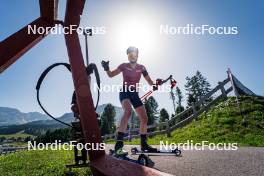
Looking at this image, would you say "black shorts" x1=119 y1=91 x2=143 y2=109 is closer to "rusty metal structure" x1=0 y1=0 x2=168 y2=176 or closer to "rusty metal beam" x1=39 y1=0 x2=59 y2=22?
"rusty metal structure" x1=0 y1=0 x2=168 y2=176

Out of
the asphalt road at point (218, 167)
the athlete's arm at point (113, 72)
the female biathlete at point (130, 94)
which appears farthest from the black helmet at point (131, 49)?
the asphalt road at point (218, 167)

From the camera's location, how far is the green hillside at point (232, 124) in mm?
12039

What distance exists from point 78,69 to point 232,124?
12306 mm

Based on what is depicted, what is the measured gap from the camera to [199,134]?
1414 centimetres

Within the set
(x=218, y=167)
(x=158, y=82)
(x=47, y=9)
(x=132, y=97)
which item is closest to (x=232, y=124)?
(x=158, y=82)

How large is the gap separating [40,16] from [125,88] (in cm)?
278

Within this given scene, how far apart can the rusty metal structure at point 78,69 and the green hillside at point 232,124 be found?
829 centimetres

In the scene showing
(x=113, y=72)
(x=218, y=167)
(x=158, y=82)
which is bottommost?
(x=218, y=167)

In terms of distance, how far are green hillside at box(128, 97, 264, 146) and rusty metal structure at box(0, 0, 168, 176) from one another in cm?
829

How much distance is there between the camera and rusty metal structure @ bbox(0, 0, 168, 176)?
177 centimetres

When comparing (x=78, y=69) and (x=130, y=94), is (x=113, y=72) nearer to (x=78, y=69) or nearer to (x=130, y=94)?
(x=130, y=94)

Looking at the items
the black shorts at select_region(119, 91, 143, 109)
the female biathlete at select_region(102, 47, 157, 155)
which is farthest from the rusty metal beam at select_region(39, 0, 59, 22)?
the black shorts at select_region(119, 91, 143, 109)

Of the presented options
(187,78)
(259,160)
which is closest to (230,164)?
(259,160)

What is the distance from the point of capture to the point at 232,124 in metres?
13.7
